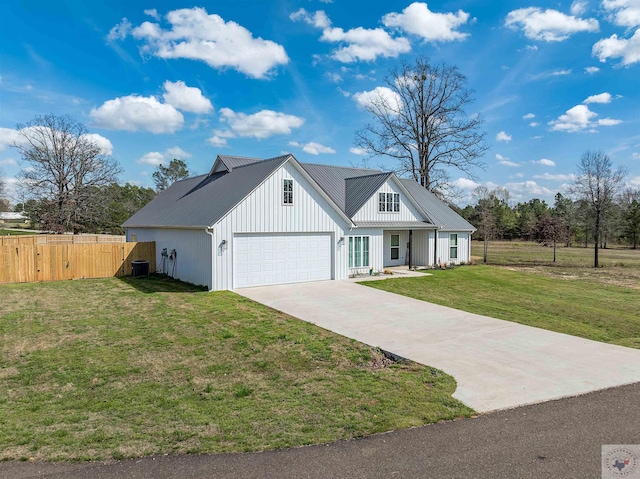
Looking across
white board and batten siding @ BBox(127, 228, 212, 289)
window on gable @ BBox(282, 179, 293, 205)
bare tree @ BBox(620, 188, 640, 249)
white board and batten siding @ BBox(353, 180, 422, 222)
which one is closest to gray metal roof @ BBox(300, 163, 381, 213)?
white board and batten siding @ BBox(353, 180, 422, 222)

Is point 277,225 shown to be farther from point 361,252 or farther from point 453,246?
point 453,246

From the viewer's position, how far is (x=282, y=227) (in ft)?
55.5

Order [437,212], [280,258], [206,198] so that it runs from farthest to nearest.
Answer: [437,212] → [206,198] → [280,258]

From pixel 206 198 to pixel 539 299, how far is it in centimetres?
1424

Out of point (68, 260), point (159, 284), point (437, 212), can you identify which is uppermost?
point (437, 212)

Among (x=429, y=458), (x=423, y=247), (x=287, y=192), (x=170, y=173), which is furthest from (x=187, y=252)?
(x=170, y=173)

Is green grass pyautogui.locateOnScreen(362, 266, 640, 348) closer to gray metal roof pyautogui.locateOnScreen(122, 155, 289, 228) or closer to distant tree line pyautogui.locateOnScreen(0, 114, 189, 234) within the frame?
gray metal roof pyautogui.locateOnScreen(122, 155, 289, 228)

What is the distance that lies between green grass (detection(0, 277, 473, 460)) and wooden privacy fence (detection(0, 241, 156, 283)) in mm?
7467

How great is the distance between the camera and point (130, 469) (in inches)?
168

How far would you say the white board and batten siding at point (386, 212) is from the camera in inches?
840

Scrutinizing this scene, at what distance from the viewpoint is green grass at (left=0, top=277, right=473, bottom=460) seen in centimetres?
492

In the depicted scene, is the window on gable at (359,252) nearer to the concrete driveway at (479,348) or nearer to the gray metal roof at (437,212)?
the gray metal roof at (437,212)

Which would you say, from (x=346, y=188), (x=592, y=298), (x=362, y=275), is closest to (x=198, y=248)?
(x=362, y=275)

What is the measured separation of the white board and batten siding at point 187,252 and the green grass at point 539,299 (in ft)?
22.4
